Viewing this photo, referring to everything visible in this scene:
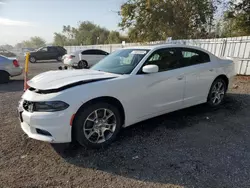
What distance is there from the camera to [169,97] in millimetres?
3674

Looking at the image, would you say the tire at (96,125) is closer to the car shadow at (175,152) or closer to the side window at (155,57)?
the car shadow at (175,152)

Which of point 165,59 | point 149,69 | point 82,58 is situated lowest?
point 82,58

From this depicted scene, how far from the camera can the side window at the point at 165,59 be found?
359cm

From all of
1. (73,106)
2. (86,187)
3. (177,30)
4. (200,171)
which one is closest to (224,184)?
(200,171)

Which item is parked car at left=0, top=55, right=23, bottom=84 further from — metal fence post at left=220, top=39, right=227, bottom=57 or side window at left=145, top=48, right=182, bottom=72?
metal fence post at left=220, top=39, right=227, bottom=57

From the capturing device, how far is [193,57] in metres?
4.20

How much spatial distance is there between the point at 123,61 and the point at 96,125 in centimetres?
142

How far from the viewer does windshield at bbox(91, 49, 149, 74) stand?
11.3 ft

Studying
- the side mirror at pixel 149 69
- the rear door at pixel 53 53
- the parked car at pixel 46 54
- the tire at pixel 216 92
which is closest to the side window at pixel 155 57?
the side mirror at pixel 149 69

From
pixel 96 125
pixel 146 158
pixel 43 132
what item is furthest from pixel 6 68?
pixel 146 158

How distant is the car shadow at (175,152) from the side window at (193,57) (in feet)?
3.96

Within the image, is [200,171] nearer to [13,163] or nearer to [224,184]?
[224,184]

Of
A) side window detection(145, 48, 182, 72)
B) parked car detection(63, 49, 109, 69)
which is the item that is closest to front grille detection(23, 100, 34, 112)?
side window detection(145, 48, 182, 72)

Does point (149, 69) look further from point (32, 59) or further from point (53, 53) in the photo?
point (53, 53)
